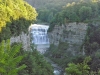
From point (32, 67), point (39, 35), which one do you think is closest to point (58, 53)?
point (39, 35)

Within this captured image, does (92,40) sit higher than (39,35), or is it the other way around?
(39,35)

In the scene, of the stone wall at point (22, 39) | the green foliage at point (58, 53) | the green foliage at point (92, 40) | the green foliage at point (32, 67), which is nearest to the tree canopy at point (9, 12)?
the stone wall at point (22, 39)

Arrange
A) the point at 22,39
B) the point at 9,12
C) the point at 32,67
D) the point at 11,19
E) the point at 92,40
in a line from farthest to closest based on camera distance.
Result: the point at 92,40 → the point at 22,39 → the point at 11,19 → the point at 9,12 → the point at 32,67

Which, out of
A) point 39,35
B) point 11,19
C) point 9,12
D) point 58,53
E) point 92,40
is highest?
point 9,12

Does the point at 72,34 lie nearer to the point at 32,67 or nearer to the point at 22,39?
the point at 22,39

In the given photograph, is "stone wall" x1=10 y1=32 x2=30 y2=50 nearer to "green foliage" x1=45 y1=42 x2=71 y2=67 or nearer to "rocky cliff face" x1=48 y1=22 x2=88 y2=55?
"green foliage" x1=45 y1=42 x2=71 y2=67

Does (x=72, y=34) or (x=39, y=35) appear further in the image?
(x=39, y=35)

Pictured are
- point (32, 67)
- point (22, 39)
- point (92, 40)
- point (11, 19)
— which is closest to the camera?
point (32, 67)

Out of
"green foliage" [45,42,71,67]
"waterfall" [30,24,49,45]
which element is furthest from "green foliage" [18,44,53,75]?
"waterfall" [30,24,49,45]

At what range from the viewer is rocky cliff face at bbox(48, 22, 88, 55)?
153 feet

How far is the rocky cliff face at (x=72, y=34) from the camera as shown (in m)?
46.7

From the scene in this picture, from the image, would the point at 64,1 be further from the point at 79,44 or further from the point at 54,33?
the point at 79,44

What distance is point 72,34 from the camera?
1909 inches

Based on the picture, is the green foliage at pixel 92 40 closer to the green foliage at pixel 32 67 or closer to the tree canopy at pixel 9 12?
the tree canopy at pixel 9 12
